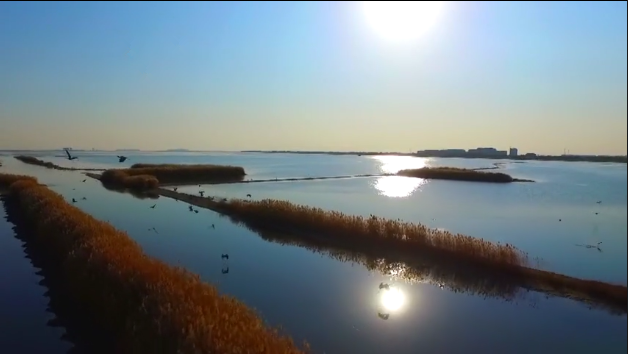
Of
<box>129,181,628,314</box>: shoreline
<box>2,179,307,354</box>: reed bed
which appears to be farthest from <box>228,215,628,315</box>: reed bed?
<box>2,179,307,354</box>: reed bed

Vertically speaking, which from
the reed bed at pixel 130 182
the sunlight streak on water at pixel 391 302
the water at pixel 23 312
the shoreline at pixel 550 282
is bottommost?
the sunlight streak on water at pixel 391 302

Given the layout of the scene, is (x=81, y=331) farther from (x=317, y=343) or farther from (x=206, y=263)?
(x=206, y=263)

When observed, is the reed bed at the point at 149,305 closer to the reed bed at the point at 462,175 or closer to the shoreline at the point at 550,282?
the shoreline at the point at 550,282

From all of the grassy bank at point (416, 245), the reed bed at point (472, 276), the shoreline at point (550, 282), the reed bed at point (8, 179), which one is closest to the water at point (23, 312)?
the reed bed at point (472, 276)

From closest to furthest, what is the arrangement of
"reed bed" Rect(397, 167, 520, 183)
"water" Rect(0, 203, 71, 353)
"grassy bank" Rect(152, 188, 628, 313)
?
"water" Rect(0, 203, 71, 353) → "grassy bank" Rect(152, 188, 628, 313) → "reed bed" Rect(397, 167, 520, 183)

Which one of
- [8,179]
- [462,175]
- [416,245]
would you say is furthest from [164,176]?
[416,245]

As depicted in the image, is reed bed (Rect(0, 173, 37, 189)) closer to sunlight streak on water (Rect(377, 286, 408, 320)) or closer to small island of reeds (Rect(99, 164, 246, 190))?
small island of reeds (Rect(99, 164, 246, 190))
